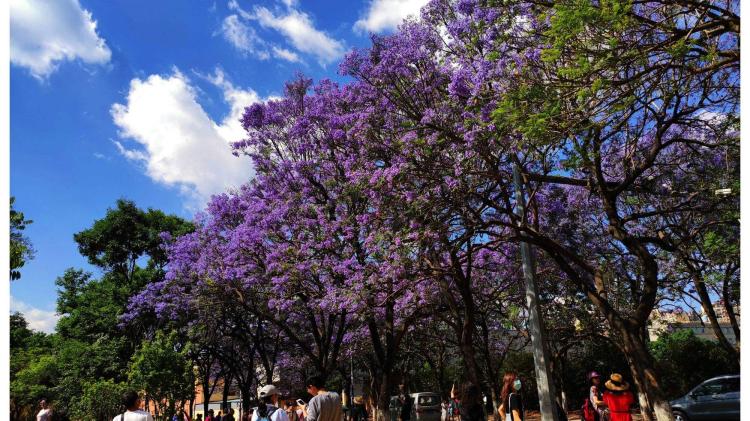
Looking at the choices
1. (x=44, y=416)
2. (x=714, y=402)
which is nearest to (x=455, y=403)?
(x=714, y=402)

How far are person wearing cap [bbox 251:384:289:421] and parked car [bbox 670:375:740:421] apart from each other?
41.2 ft

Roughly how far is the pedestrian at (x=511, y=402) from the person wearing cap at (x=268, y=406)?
2592 millimetres

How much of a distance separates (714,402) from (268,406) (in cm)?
1268

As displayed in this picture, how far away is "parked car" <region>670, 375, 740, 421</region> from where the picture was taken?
14266mm

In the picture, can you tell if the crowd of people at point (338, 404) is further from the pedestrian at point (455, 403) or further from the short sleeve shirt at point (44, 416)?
the short sleeve shirt at point (44, 416)

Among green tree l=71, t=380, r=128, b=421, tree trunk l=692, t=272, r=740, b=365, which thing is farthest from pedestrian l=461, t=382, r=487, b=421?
green tree l=71, t=380, r=128, b=421

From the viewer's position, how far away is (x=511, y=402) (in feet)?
22.2

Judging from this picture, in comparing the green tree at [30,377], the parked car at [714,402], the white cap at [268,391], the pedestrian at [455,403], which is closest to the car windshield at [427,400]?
the pedestrian at [455,403]

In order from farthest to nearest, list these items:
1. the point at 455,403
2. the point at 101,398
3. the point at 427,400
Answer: the point at 427,400
the point at 101,398
the point at 455,403

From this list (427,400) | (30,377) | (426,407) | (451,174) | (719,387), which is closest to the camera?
(451,174)

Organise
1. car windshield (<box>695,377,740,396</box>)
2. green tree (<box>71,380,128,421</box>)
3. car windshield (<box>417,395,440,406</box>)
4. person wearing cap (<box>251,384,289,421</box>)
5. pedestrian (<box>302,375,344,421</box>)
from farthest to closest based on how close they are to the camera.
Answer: car windshield (<box>417,395,440,406</box>)
green tree (<box>71,380,128,421</box>)
car windshield (<box>695,377,740,396</box>)
person wearing cap (<box>251,384,289,421</box>)
pedestrian (<box>302,375,344,421</box>)

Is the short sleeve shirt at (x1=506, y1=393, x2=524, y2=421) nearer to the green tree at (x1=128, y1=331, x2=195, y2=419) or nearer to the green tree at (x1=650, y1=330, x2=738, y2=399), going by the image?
the green tree at (x1=128, y1=331, x2=195, y2=419)

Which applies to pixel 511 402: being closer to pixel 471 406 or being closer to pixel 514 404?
pixel 514 404

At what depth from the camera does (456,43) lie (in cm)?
1322
